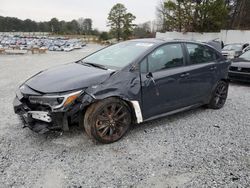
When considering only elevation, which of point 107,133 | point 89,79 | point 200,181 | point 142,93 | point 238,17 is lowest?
point 200,181

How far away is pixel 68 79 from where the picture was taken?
9.58 feet

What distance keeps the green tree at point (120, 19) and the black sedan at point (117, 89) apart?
48416 mm

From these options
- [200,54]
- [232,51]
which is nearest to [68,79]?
[200,54]

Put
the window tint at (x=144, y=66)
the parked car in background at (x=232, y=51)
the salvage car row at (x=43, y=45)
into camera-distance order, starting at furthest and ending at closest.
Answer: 1. the salvage car row at (x=43, y=45)
2. the parked car in background at (x=232, y=51)
3. the window tint at (x=144, y=66)

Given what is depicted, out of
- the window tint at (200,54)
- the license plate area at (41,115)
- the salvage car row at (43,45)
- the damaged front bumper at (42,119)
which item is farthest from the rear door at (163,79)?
the salvage car row at (43,45)

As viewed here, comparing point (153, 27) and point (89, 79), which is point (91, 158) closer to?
point (89, 79)

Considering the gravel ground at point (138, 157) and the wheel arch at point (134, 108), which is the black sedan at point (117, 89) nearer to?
the wheel arch at point (134, 108)

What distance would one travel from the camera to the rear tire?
4431mm

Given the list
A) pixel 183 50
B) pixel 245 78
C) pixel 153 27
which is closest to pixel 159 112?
pixel 183 50

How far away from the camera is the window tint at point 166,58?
3328mm

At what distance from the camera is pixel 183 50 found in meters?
→ 3.77

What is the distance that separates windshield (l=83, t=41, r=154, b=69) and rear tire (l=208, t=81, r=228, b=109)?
1904 millimetres

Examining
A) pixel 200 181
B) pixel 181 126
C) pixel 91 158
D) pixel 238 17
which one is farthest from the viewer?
pixel 238 17

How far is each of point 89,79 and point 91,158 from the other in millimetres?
1034
